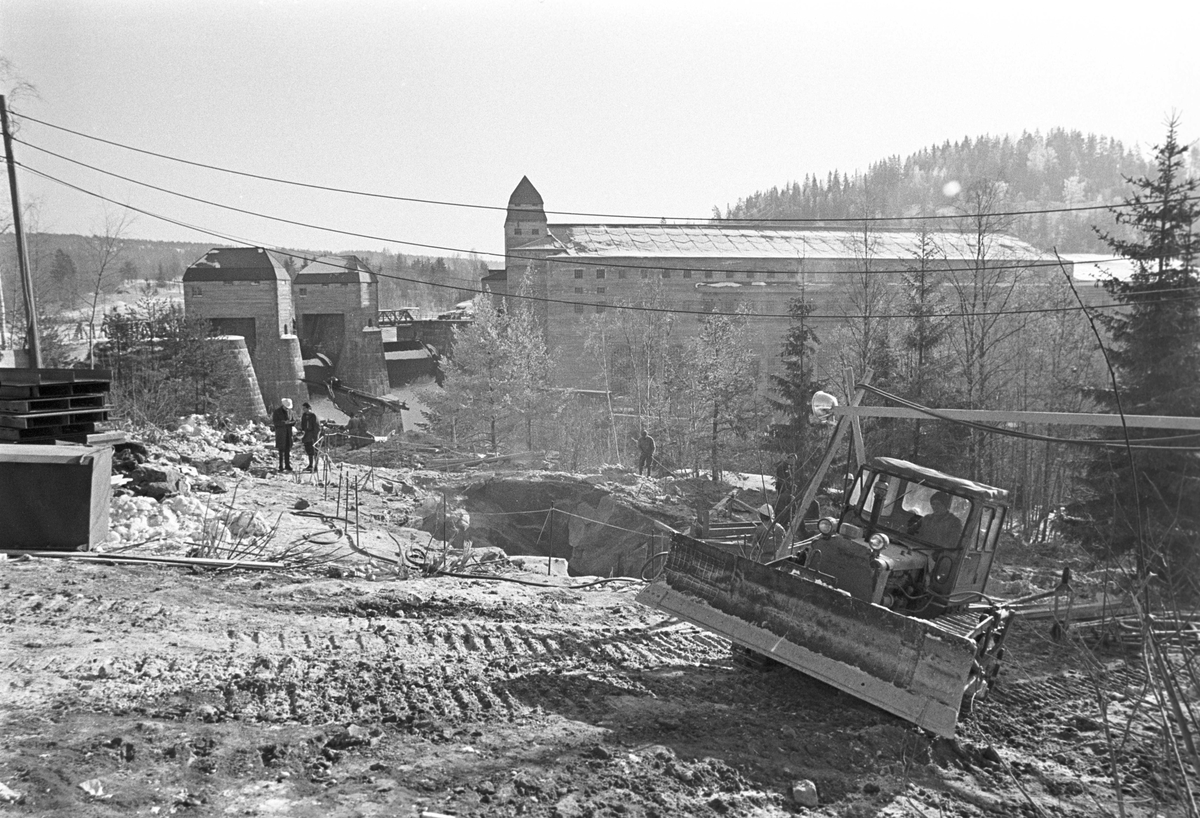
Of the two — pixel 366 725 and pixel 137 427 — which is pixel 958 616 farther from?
pixel 137 427

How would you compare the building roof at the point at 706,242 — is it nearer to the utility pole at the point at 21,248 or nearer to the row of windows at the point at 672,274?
the row of windows at the point at 672,274

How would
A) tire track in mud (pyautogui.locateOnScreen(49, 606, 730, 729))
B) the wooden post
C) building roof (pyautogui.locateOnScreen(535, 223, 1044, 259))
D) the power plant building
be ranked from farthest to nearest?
building roof (pyautogui.locateOnScreen(535, 223, 1044, 259))
the power plant building
the wooden post
tire track in mud (pyautogui.locateOnScreen(49, 606, 730, 729))

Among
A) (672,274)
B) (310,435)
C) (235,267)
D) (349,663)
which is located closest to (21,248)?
(310,435)

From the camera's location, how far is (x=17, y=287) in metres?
25.8

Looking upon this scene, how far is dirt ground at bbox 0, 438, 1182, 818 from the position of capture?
4621 mm

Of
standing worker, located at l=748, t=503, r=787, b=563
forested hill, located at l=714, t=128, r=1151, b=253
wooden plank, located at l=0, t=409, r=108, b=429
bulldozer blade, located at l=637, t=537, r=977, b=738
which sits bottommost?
standing worker, located at l=748, t=503, r=787, b=563

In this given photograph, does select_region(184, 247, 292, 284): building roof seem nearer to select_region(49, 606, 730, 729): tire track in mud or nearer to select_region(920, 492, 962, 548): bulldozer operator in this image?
select_region(49, 606, 730, 729): tire track in mud

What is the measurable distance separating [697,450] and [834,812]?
29.2 meters

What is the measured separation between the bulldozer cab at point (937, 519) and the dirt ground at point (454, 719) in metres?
1.08

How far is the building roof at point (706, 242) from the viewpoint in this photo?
56.3 meters

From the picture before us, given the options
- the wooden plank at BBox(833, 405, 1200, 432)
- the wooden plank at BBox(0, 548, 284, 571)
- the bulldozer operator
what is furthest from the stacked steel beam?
the bulldozer operator

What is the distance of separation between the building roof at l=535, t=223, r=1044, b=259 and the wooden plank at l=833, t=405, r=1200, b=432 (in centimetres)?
4743

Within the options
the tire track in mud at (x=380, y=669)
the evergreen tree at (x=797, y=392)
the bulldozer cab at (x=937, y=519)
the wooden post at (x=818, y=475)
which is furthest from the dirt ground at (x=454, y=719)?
the evergreen tree at (x=797, y=392)

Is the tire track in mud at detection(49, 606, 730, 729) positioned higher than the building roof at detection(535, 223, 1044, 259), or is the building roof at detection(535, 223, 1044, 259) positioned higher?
the building roof at detection(535, 223, 1044, 259)
